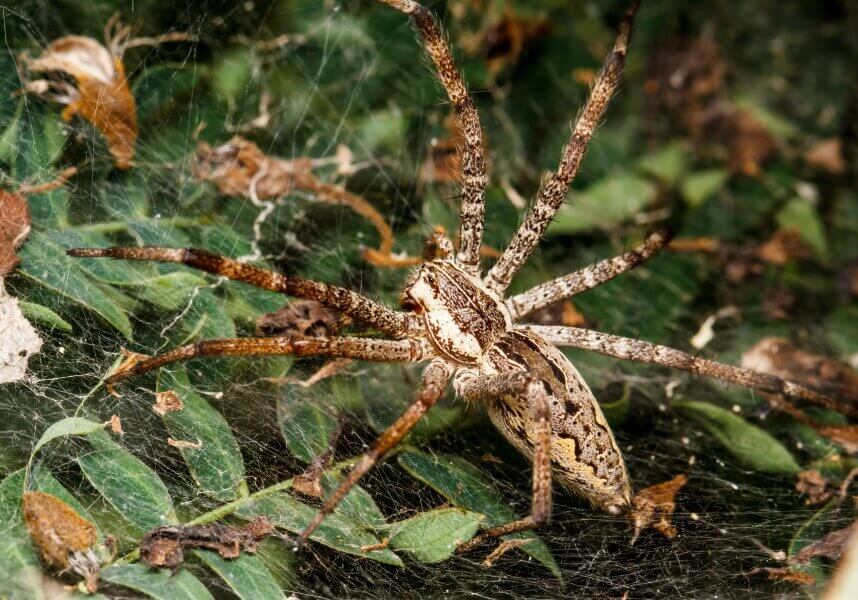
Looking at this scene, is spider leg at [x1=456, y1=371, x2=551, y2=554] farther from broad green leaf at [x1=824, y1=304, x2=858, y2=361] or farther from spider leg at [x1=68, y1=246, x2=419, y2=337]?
broad green leaf at [x1=824, y1=304, x2=858, y2=361]

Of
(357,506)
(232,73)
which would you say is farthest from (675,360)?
(232,73)

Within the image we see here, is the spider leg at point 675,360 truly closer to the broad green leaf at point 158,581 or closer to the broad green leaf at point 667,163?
the broad green leaf at point 158,581

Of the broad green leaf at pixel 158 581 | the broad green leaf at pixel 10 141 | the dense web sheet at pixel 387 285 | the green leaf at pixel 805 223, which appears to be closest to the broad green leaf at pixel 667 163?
the dense web sheet at pixel 387 285

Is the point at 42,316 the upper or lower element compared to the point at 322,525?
upper

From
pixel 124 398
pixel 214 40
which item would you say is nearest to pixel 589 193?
pixel 214 40

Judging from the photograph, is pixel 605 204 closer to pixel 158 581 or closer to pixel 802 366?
pixel 802 366

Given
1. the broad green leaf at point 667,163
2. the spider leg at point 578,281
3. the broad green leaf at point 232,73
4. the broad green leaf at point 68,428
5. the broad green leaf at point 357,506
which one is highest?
the broad green leaf at point 232,73

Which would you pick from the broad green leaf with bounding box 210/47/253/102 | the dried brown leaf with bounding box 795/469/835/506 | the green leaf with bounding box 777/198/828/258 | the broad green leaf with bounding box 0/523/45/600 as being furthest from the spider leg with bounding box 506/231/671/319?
the broad green leaf with bounding box 0/523/45/600
